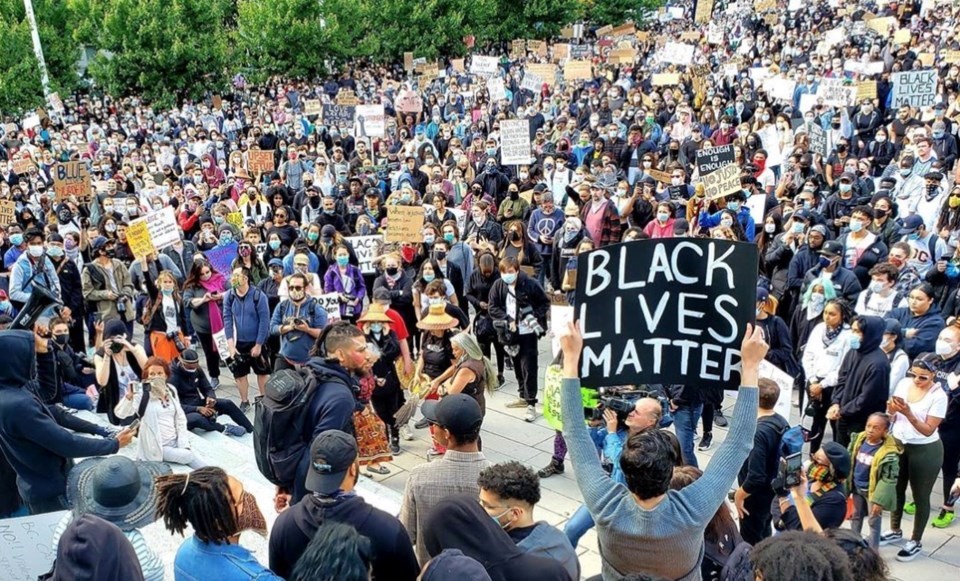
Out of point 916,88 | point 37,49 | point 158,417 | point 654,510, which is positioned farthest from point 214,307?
point 37,49

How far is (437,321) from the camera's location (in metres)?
8.08

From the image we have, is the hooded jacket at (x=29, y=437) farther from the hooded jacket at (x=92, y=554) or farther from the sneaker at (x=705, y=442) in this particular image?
the sneaker at (x=705, y=442)

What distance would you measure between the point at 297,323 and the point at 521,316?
2.33m

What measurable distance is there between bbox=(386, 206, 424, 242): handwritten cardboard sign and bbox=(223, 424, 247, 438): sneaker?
3.46 m

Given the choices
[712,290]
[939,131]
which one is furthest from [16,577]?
[939,131]

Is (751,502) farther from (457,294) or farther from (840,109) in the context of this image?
(840,109)

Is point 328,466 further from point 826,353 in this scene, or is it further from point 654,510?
point 826,353

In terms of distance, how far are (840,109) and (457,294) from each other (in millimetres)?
10125

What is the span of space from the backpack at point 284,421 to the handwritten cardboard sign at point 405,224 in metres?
6.06

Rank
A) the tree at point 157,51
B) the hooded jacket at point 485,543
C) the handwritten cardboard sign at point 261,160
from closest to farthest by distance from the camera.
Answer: the hooded jacket at point 485,543, the handwritten cardboard sign at point 261,160, the tree at point 157,51

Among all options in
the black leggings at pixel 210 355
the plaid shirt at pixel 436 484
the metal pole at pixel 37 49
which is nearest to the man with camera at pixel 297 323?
the black leggings at pixel 210 355

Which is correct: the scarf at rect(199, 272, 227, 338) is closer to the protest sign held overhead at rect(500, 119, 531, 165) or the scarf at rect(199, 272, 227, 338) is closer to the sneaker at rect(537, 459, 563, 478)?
the sneaker at rect(537, 459, 563, 478)

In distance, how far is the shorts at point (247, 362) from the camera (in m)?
9.49

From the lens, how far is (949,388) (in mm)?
6723
